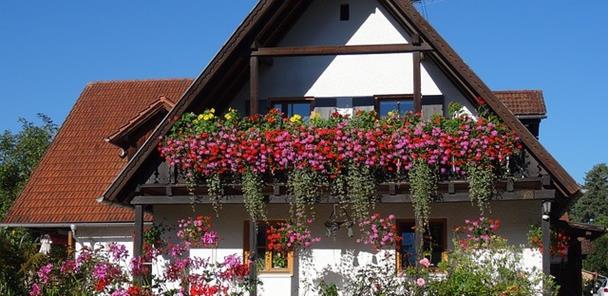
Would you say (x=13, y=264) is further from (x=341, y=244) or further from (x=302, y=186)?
(x=341, y=244)

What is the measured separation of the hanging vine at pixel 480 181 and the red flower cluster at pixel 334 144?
0.15 m

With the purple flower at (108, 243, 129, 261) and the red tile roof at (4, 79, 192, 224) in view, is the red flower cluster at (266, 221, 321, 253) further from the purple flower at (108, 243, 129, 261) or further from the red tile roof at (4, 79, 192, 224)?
the red tile roof at (4, 79, 192, 224)

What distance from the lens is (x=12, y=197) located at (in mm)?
35031

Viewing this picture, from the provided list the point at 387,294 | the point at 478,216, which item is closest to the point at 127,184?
the point at 387,294

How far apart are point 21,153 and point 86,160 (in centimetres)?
1387

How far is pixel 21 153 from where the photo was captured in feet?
127

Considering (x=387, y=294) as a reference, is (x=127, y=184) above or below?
above

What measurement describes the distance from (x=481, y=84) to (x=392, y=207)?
3.07 metres

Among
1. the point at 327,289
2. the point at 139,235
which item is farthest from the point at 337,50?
the point at 139,235

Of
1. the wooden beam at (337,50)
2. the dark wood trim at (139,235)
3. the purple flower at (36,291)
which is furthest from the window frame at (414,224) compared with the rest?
the purple flower at (36,291)

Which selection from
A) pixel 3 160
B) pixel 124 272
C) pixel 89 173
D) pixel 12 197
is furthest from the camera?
pixel 3 160

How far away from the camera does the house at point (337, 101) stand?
1666 centimetres

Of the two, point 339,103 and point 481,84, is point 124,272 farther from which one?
point 481,84

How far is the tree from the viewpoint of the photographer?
3619cm
